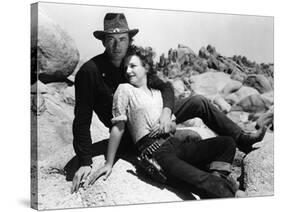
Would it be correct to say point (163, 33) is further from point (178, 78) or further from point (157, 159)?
point (157, 159)

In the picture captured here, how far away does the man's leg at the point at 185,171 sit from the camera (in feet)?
26.0

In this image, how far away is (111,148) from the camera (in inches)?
309

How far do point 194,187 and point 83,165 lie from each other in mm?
1217

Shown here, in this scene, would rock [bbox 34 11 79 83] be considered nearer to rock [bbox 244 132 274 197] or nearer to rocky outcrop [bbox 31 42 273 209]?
rocky outcrop [bbox 31 42 273 209]

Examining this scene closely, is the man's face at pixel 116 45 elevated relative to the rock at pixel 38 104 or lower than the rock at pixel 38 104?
elevated

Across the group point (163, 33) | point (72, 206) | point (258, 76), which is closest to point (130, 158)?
point (72, 206)

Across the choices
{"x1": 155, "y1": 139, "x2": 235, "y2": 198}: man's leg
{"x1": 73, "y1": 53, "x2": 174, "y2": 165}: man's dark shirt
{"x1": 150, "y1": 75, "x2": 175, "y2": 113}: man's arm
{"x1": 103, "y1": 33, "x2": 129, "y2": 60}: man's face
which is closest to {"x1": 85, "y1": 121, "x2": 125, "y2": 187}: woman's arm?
{"x1": 73, "y1": 53, "x2": 174, "y2": 165}: man's dark shirt

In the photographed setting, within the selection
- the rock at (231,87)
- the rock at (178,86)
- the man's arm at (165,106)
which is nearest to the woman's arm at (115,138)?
the man's arm at (165,106)

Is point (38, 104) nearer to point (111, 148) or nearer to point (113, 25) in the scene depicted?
point (111, 148)

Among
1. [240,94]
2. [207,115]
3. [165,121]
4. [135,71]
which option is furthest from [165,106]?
[240,94]

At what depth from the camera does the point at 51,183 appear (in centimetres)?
761

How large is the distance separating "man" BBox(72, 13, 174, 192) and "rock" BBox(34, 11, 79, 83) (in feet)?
0.54

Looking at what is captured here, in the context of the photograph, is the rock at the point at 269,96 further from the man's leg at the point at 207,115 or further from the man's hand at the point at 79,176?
the man's hand at the point at 79,176

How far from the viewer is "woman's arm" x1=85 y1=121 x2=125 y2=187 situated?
306 inches
